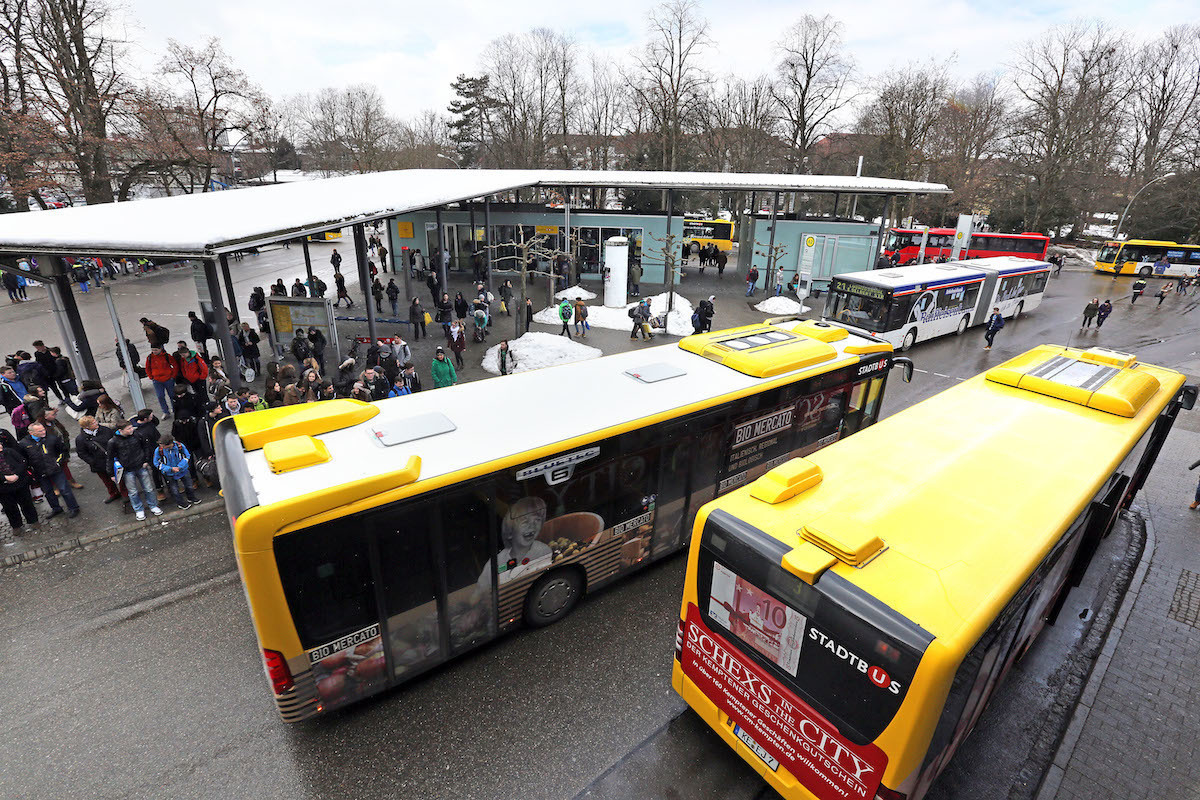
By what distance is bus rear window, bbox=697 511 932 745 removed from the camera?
10.9 ft

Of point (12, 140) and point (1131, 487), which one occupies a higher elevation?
point (12, 140)

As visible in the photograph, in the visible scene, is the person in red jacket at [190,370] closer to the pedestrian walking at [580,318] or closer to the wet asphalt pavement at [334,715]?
the wet asphalt pavement at [334,715]

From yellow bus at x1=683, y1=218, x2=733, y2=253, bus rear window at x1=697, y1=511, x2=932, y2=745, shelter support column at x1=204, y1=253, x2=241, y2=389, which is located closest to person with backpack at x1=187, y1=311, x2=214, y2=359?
shelter support column at x1=204, y1=253, x2=241, y2=389

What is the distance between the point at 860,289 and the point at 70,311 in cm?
2030

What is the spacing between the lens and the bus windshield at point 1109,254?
36.6 meters

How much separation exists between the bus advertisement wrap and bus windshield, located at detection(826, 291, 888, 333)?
51.9 ft

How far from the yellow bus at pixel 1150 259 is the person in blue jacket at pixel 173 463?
48.7 m

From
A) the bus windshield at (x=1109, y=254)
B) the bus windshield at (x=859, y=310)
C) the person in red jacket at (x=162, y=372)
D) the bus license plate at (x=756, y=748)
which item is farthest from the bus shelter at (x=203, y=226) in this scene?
the bus windshield at (x=1109, y=254)

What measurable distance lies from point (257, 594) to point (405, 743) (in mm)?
2160

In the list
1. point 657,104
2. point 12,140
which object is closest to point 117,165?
point 12,140

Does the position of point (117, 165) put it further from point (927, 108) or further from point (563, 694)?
point (927, 108)

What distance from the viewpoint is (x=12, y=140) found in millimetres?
21609

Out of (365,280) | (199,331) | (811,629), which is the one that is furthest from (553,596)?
(199,331)

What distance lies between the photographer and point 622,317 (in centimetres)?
2148
